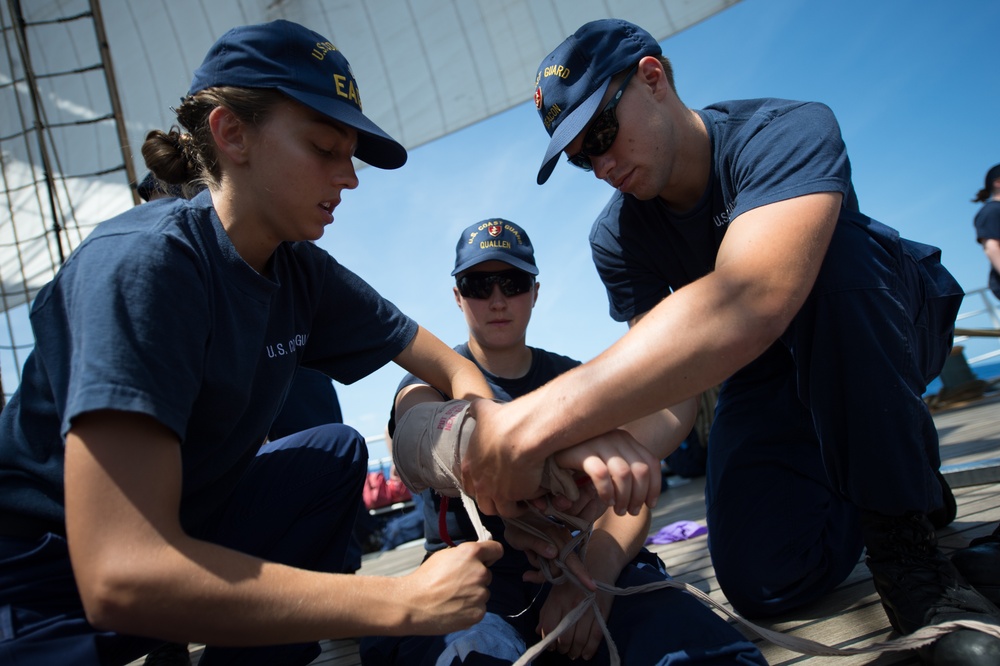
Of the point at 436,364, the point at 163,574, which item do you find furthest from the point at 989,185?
the point at 163,574

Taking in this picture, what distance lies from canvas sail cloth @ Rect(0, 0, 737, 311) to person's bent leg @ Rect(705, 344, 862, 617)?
1089 centimetres

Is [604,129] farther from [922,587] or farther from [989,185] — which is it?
[989,185]

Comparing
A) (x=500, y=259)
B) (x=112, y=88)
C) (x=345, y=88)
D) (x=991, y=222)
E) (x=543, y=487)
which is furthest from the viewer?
A: (x=112, y=88)

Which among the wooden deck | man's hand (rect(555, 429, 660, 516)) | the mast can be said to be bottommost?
the wooden deck

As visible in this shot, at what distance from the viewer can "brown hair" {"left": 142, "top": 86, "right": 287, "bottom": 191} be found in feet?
4.02

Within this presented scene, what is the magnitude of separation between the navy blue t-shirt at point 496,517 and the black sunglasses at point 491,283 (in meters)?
0.19

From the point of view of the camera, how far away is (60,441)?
1072 millimetres

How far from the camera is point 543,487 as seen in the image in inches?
46.5

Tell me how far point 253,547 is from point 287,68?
0.94 metres

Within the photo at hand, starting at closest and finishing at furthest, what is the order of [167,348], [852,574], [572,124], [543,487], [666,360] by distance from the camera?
[167,348], [666,360], [543,487], [572,124], [852,574]

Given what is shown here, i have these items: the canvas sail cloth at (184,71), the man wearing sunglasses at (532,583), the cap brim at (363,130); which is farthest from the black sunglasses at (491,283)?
the canvas sail cloth at (184,71)

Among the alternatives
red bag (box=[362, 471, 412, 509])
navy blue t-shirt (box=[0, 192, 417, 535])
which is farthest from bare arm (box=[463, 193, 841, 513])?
red bag (box=[362, 471, 412, 509])

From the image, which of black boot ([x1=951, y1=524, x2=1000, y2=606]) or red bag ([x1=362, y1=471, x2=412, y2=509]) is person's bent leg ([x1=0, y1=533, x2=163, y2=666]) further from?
red bag ([x1=362, y1=471, x2=412, y2=509])

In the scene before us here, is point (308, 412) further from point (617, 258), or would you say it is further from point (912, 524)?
point (912, 524)
